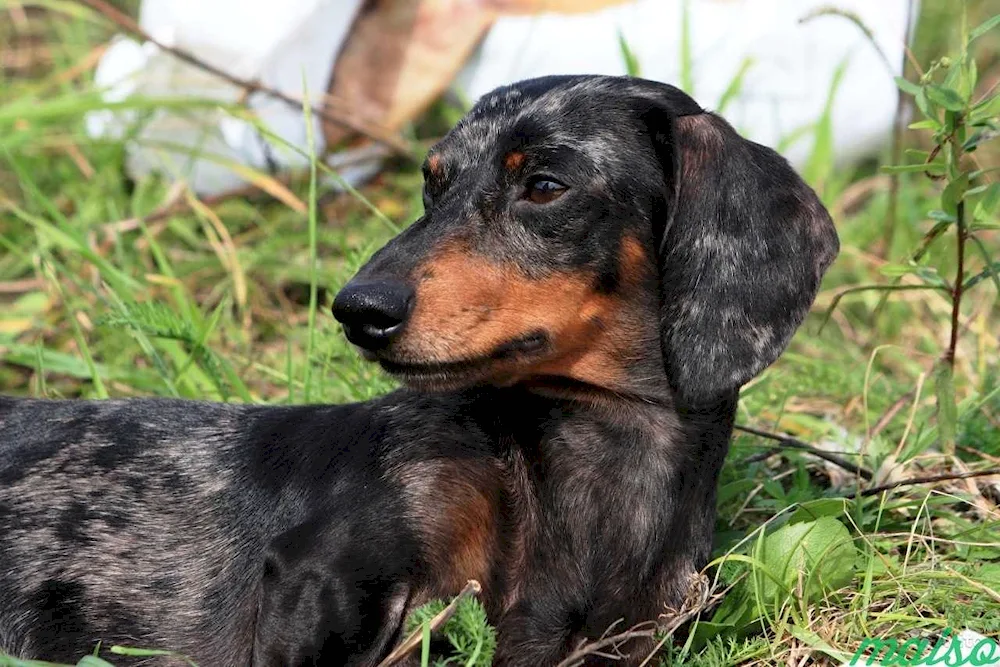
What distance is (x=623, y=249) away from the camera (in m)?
2.83

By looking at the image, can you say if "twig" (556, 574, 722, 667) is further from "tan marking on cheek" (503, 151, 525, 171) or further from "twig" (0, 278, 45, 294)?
"twig" (0, 278, 45, 294)

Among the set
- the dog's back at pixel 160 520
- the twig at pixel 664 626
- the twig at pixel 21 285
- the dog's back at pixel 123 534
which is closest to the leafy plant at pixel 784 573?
the twig at pixel 664 626

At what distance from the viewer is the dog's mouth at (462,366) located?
2.59 meters

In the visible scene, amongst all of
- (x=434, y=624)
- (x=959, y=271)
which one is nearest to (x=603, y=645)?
(x=434, y=624)

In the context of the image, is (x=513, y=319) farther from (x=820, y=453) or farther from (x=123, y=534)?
(x=820, y=453)

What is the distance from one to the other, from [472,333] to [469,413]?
38 centimetres

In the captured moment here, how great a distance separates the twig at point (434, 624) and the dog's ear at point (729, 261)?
669mm

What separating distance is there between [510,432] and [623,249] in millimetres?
486

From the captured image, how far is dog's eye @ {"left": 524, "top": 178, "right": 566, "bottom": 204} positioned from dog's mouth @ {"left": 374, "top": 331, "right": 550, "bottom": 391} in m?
0.34

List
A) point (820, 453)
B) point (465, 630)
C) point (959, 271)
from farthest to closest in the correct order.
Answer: point (820, 453), point (959, 271), point (465, 630)

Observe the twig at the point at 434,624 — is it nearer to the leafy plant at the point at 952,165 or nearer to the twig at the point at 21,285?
the leafy plant at the point at 952,165

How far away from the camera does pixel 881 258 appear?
5559 millimetres

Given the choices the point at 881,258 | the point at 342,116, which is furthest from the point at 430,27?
the point at 881,258

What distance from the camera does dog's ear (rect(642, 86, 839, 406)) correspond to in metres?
2.78
